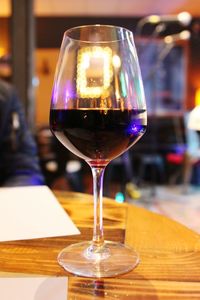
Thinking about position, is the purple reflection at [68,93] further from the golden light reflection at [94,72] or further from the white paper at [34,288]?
the white paper at [34,288]

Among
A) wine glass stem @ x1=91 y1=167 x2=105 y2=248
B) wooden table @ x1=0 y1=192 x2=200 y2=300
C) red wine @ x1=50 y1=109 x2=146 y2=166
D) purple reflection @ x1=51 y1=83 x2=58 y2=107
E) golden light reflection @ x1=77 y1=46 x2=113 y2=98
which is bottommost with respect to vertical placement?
wooden table @ x1=0 y1=192 x2=200 y2=300

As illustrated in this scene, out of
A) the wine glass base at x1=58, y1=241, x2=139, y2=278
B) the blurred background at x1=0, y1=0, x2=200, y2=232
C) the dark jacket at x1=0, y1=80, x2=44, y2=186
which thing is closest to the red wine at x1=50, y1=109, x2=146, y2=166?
the wine glass base at x1=58, y1=241, x2=139, y2=278

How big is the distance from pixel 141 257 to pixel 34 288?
136 millimetres

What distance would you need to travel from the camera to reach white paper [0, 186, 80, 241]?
506 mm

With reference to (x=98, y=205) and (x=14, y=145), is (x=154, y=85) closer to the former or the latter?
(x=14, y=145)

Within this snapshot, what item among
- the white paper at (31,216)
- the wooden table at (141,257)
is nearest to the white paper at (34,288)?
the wooden table at (141,257)

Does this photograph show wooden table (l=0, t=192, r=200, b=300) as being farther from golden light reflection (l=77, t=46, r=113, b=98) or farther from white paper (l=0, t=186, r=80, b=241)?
golden light reflection (l=77, t=46, r=113, b=98)

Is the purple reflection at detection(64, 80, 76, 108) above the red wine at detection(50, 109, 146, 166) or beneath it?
above

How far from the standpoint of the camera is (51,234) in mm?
500

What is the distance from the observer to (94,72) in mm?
409

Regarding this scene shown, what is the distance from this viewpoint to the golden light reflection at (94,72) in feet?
1.34

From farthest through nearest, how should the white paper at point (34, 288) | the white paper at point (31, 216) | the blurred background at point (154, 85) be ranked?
1. the blurred background at point (154, 85)
2. the white paper at point (31, 216)
3. the white paper at point (34, 288)

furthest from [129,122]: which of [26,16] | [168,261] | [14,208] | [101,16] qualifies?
[101,16]

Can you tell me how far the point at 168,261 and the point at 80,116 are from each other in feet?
0.62
